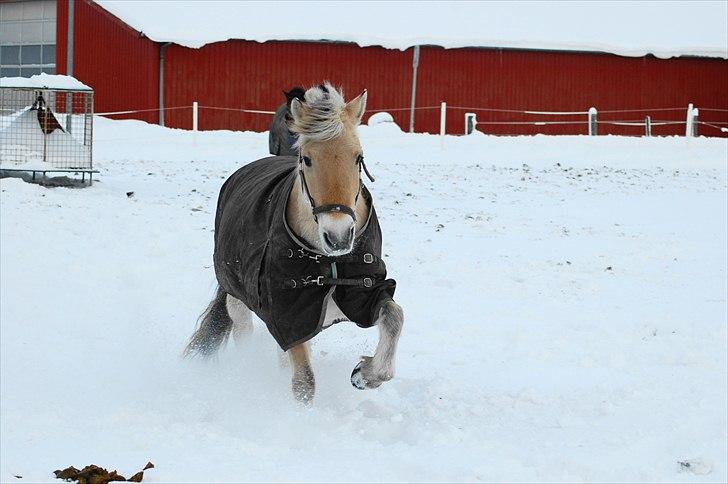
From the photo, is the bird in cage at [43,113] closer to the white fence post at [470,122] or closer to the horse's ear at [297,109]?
the horse's ear at [297,109]

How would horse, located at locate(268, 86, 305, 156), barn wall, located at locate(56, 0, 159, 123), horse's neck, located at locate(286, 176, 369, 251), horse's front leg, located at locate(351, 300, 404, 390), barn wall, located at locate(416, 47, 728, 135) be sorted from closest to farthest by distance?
horse's neck, located at locate(286, 176, 369, 251) → horse's front leg, located at locate(351, 300, 404, 390) → horse, located at locate(268, 86, 305, 156) → barn wall, located at locate(56, 0, 159, 123) → barn wall, located at locate(416, 47, 728, 135)

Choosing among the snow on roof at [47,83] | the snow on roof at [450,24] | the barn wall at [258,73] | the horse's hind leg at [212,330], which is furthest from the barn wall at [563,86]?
the horse's hind leg at [212,330]

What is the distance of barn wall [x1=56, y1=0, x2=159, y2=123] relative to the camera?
85.5 ft

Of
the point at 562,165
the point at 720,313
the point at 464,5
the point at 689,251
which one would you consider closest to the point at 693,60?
the point at 464,5

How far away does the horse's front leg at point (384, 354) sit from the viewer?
5059mm

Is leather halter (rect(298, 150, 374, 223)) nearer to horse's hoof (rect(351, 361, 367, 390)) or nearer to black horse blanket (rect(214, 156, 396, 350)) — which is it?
black horse blanket (rect(214, 156, 396, 350))

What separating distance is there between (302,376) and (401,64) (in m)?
22.5

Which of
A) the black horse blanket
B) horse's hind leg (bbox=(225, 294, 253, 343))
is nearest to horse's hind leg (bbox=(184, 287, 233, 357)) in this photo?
horse's hind leg (bbox=(225, 294, 253, 343))

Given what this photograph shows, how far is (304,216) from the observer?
4930mm

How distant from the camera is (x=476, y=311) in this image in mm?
7992

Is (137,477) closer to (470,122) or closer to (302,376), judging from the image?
(302,376)

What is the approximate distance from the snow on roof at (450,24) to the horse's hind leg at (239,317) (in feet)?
64.5

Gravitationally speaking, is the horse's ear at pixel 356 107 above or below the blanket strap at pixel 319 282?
above

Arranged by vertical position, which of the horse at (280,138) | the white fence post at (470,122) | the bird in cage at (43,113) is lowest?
the horse at (280,138)
